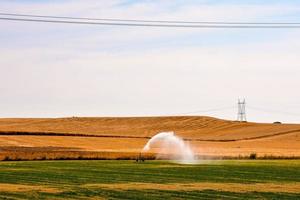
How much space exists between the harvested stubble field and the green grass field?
803 inches

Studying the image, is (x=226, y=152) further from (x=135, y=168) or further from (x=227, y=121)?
(x=227, y=121)

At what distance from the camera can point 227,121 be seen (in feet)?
553

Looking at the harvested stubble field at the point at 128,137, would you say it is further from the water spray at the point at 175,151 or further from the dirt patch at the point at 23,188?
the dirt patch at the point at 23,188

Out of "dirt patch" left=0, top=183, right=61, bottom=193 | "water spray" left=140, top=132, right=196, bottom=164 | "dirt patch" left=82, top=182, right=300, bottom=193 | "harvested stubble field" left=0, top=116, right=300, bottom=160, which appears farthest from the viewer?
"harvested stubble field" left=0, top=116, right=300, bottom=160

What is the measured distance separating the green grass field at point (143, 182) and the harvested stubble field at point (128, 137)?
20384mm

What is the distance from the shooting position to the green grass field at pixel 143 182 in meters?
41.7

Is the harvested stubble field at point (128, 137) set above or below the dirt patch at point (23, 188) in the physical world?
above

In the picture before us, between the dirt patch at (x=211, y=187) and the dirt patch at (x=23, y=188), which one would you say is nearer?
the dirt patch at (x=23, y=188)

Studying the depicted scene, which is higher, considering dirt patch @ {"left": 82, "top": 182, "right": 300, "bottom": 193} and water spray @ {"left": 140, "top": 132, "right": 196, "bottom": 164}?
water spray @ {"left": 140, "top": 132, "right": 196, "bottom": 164}

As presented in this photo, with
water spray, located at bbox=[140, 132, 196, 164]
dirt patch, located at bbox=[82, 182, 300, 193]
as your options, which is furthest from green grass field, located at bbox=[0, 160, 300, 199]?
water spray, located at bbox=[140, 132, 196, 164]

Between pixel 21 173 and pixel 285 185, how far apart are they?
17.7 m

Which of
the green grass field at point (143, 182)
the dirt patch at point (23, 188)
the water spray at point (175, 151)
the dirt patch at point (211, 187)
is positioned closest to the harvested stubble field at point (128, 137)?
the water spray at point (175, 151)

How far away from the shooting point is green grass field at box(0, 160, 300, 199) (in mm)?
41719

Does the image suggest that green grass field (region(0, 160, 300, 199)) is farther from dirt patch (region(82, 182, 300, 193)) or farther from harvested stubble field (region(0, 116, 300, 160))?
harvested stubble field (region(0, 116, 300, 160))
